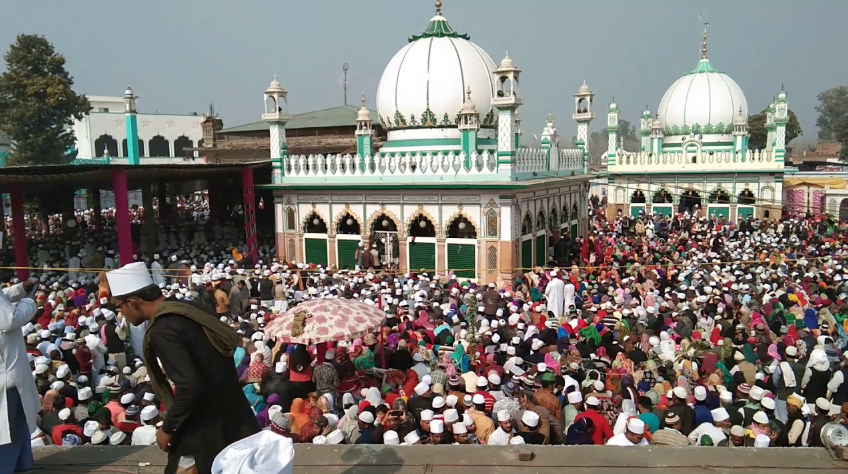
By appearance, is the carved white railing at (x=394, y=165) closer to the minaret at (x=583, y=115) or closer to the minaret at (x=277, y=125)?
the minaret at (x=277, y=125)

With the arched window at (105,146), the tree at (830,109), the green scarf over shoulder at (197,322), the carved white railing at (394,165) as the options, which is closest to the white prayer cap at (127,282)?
the green scarf over shoulder at (197,322)

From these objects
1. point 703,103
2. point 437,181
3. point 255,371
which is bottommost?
point 255,371

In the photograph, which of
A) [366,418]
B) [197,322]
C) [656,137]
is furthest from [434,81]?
[197,322]

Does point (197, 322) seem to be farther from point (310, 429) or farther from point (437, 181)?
point (437, 181)

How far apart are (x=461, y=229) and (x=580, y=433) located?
452 inches

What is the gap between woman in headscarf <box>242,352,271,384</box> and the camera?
8.02m

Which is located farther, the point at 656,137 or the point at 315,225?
the point at 656,137

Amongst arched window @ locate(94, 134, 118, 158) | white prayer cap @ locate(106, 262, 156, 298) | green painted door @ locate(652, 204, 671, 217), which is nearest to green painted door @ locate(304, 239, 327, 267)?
white prayer cap @ locate(106, 262, 156, 298)

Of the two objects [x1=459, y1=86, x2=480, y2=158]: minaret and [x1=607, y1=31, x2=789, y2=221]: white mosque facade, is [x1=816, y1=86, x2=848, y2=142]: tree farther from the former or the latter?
[x1=459, y1=86, x2=480, y2=158]: minaret

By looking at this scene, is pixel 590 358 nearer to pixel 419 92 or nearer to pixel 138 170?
pixel 138 170

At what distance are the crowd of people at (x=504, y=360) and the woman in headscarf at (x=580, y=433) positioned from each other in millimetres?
17

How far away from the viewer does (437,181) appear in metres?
17.1

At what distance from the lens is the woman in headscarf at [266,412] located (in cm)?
637

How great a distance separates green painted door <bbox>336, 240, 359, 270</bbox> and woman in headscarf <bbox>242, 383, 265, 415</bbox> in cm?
1104
